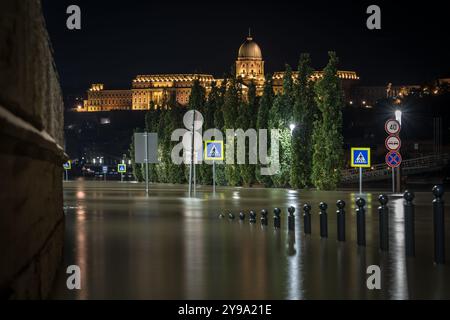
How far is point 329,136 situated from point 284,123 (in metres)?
8.33

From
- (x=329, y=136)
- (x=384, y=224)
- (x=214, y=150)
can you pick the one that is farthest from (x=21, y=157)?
(x=329, y=136)

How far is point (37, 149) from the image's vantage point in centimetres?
838

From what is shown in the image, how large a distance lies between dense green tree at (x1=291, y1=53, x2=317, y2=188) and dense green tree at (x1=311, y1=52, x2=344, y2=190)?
2627 mm

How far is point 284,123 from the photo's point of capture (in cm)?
6781

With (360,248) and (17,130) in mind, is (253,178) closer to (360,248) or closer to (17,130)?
(360,248)

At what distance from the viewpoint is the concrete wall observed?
5.77 m

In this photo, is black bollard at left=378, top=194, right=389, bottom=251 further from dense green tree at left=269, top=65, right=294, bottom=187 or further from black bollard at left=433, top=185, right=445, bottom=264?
dense green tree at left=269, top=65, right=294, bottom=187

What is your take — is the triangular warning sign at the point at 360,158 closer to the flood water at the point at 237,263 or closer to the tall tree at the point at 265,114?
the flood water at the point at 237,263

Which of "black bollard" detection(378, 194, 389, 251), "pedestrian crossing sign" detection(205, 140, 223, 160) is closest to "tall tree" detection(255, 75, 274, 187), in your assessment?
"pedestrian crossing sign" detection(205, 140, 223, 160)

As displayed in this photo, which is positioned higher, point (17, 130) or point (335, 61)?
point (335, 61)

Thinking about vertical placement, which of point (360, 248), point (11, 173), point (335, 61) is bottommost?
point (360, 248)

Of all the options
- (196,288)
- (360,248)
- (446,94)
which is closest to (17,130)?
(196,288)

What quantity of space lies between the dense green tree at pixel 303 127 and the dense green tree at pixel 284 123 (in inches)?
50.8

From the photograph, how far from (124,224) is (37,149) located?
15.5m
